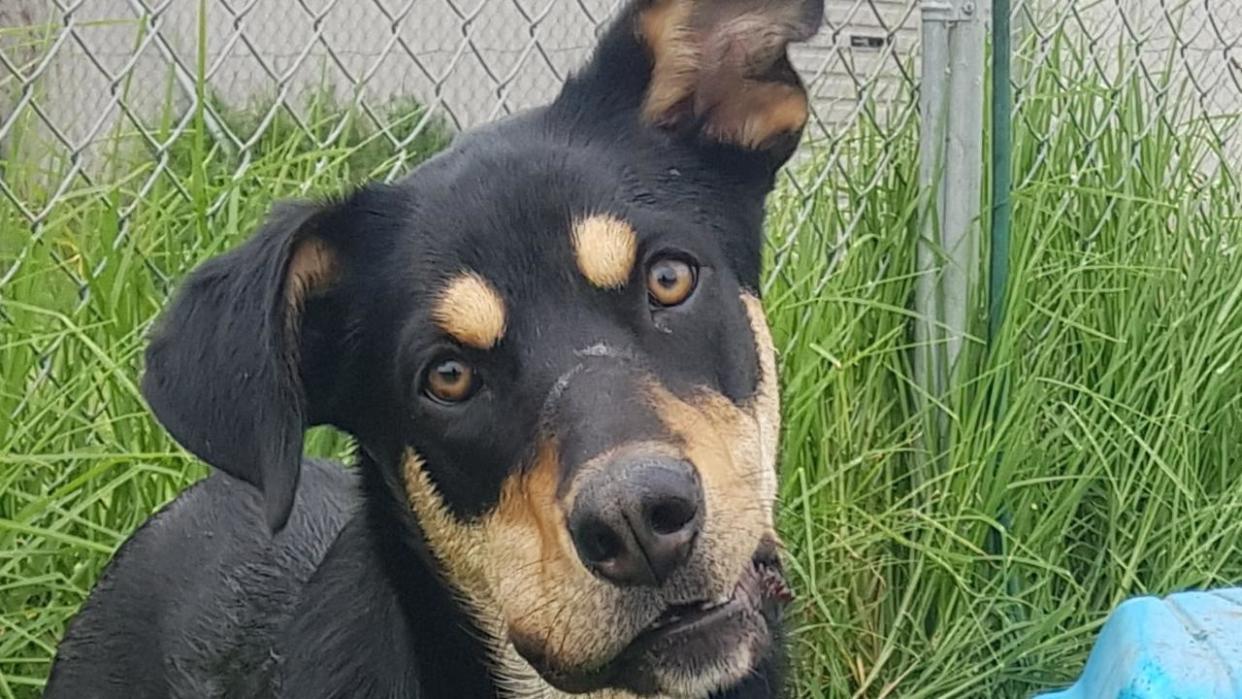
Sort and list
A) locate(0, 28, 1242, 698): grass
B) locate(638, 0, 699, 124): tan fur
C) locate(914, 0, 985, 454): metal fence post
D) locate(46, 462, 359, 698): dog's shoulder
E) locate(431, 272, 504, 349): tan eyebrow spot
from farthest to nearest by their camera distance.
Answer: locate(914, 0, 985, 454): metal fence post < locate(0, 28, 1242, 698): grass < locate(46, 462, 359, 698): dog's shoulder < locate(638, 0, 699, 124): tan fur < locate(431, 272, 504, 349): tan eyebrow spot

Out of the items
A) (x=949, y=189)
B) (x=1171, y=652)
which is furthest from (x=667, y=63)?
(x=949, y=189)

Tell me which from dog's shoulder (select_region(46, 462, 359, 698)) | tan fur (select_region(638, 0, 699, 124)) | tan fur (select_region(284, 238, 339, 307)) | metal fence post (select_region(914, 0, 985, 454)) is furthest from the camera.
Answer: metal fence post (select_region(914, 0, 985, 454))

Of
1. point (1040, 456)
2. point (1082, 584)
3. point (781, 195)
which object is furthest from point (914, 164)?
point (1082, 584)

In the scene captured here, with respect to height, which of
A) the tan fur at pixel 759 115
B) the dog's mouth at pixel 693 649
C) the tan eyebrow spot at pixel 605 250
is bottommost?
the dog's mouth at pixel 693 649

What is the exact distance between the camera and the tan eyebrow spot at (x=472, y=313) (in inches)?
82.2

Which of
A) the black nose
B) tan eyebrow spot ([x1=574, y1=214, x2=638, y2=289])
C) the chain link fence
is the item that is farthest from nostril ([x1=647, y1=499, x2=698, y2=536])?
the chain link fence

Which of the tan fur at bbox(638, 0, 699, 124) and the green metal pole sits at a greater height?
the tan fur at bbox(638, 0, 699, 124)

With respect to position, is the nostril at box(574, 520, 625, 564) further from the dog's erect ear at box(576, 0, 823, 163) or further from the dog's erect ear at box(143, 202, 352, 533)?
the dog's erect ear at box(576, 0, 823, 163)

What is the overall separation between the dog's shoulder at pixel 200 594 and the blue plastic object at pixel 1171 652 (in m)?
1.19

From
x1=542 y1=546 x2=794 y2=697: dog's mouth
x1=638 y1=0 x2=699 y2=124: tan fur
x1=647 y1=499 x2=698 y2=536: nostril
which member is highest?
x1=638 y1=0 x2=699 y2=124: tan fur

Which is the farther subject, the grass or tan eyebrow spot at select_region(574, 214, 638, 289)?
the grass

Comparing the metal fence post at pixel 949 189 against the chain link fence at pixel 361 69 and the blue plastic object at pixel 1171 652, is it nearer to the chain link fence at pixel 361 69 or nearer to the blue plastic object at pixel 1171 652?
the chain link fence at pixel 361 69

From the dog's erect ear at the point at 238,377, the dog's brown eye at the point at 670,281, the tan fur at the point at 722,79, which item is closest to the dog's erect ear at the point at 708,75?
the tan fur at the point at 722,79

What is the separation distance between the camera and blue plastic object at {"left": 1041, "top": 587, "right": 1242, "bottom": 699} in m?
2.41
